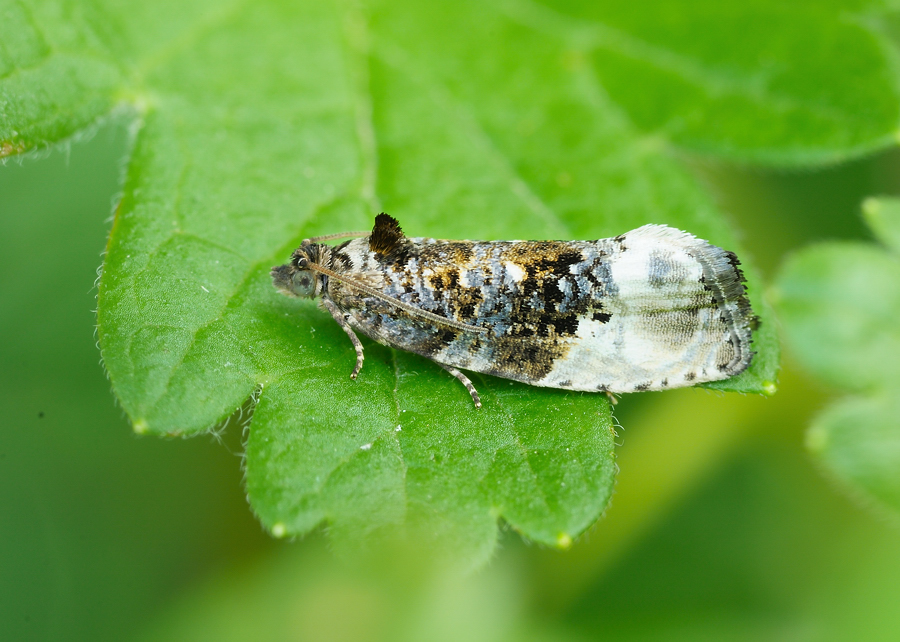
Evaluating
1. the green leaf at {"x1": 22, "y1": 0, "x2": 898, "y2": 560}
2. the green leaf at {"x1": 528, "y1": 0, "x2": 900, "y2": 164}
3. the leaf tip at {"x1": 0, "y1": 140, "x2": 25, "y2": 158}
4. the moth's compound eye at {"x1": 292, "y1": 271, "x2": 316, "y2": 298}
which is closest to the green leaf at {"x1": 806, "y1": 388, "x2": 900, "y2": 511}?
the green leaf at {"x1": 22, "y1": 0, "x2": 898, "y2": 560}

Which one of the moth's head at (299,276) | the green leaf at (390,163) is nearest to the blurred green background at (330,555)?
the green leaf at (390,163)

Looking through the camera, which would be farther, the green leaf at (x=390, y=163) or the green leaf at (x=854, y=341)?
the green leaf at (x=854, y=341)

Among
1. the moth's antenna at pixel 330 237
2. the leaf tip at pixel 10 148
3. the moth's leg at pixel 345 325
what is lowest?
the moth's leg at pixel 345 325

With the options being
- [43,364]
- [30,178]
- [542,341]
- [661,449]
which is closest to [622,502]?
[661,449]

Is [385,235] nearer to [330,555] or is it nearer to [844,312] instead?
[330,555]

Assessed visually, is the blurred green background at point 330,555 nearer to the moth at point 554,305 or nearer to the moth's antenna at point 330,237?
the moth at point 554,305

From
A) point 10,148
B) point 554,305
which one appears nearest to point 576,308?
point 554,305

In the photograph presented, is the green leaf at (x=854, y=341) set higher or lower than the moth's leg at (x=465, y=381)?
lower
